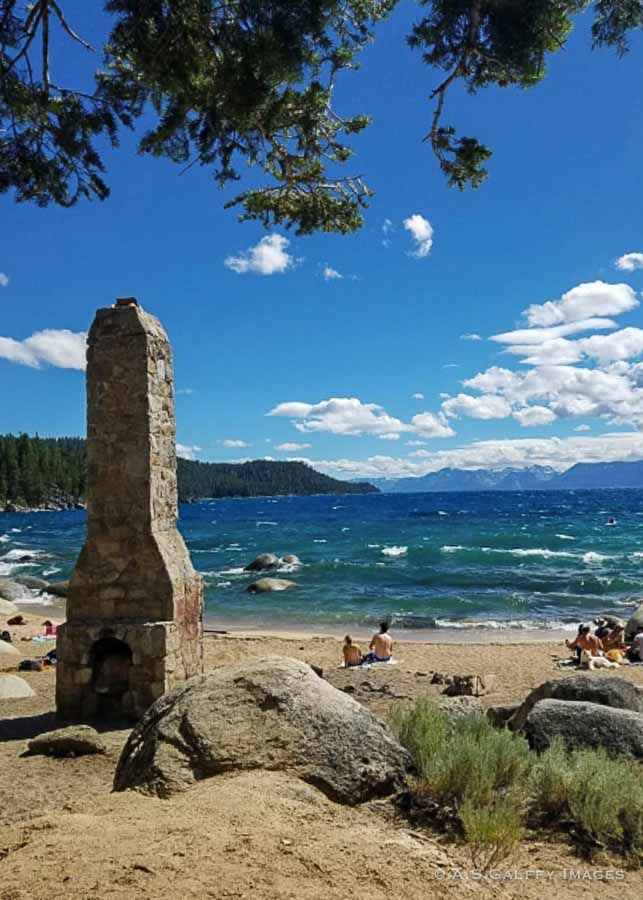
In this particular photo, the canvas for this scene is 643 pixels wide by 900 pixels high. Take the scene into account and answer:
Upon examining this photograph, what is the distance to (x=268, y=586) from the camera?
1231 inches

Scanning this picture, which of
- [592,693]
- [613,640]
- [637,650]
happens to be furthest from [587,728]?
[613,640]

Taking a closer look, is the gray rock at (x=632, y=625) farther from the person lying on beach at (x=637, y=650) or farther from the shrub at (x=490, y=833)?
the shrub at (x=490, y=833)

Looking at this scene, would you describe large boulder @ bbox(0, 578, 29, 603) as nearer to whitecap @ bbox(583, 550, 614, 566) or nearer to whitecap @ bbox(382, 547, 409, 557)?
whitecap @ bbox(382, 547, 409, 557)

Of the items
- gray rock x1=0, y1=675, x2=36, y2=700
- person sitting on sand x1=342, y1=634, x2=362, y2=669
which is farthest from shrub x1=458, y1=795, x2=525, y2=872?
person sitting on sand x1=342, y1=634, x2=362, y2=669

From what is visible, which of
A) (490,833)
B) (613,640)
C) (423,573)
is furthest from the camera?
(423,573)

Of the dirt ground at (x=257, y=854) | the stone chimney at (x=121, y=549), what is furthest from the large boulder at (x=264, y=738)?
the stone chimney at (x=121, y=549)

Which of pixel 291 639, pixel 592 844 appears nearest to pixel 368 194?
pixel 592 844

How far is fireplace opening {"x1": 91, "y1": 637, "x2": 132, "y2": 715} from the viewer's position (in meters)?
8.72

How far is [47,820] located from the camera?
4262 mm

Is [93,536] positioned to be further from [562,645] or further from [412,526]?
[412,526]

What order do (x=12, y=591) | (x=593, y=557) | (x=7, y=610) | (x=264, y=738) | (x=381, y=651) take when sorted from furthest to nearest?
1. (x=593, y=557)
2. (x=12, y=591)
3. (x=7, y=610)
4. (x=381, y=651)
5. (x=264, y=738)

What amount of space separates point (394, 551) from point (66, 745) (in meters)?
41.1

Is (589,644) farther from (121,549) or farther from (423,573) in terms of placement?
(423,573)

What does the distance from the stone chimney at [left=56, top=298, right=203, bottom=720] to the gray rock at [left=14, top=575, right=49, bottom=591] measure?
2610 cm
